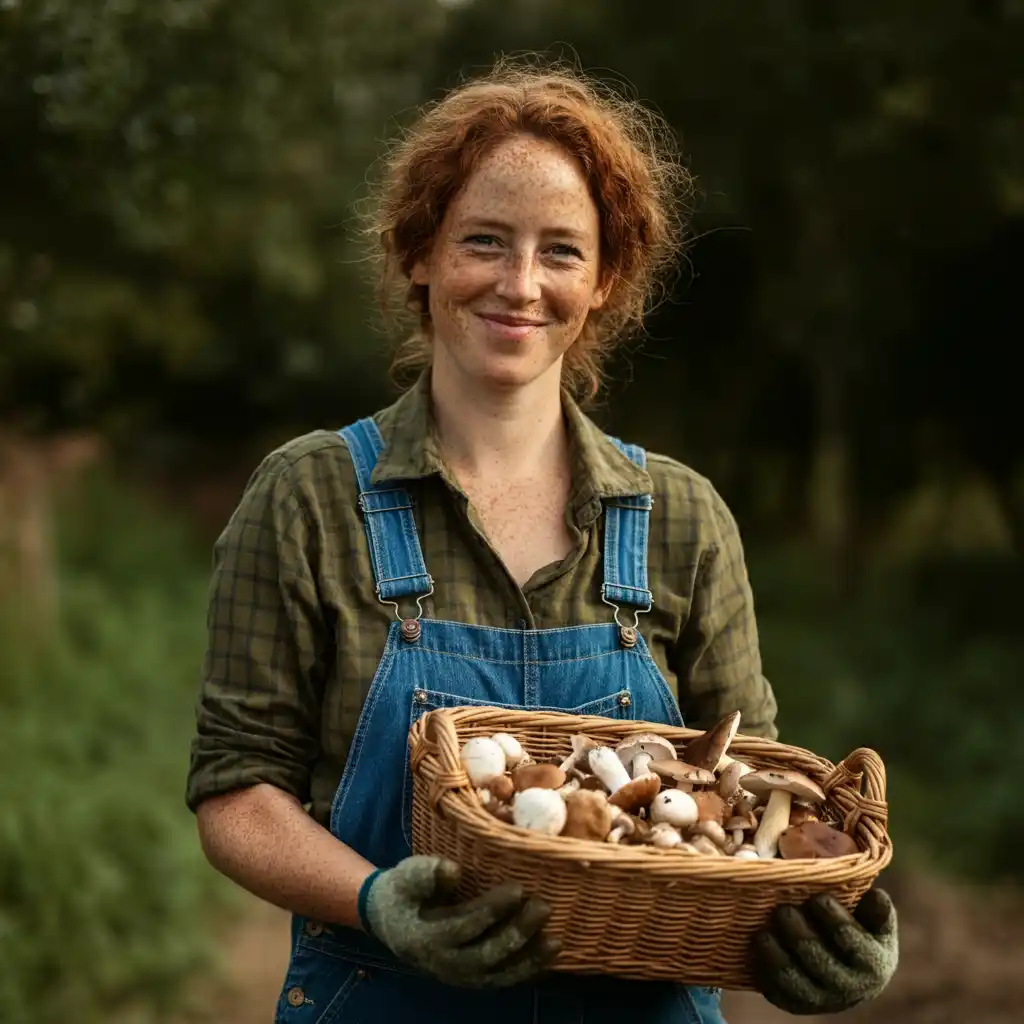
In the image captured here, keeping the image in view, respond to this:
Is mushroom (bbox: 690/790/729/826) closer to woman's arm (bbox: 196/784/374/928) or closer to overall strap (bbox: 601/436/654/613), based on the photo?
overall strap (bbox: 601/436/654/613)

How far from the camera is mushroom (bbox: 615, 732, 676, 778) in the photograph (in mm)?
2237

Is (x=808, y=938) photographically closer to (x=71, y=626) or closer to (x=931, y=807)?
(x=931, y=807)

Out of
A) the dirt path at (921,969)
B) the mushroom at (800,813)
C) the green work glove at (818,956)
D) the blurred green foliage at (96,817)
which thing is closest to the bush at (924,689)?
the dirt path at (921,969)

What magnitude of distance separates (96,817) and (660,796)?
3941 mm

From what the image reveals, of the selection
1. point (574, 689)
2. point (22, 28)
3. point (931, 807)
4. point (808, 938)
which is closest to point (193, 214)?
point (22, 28)

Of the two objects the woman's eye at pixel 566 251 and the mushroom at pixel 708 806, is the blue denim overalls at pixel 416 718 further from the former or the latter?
the woman's eye at pixel 566 251

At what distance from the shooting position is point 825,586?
35.0 feet

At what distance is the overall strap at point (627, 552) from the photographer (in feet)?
7.92

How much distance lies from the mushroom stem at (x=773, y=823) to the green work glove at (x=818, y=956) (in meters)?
0.15

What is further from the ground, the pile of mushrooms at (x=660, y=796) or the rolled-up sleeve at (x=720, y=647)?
the rolled-up sleeve at (x=720, y=647)

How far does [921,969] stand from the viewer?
218 inches

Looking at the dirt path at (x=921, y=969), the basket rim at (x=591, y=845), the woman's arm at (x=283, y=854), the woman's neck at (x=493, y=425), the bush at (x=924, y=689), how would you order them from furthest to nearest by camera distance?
the bush at (x=924, y=689) → the dirt path at (x=921, y=969) → the woman's neck at (x=493, y=425) → the woman's arm at (x=283, y=854) → the basket rim at (x=591, y=845)

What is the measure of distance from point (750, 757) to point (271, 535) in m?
0.86

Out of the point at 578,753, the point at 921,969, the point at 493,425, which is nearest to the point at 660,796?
the point at 578,753
